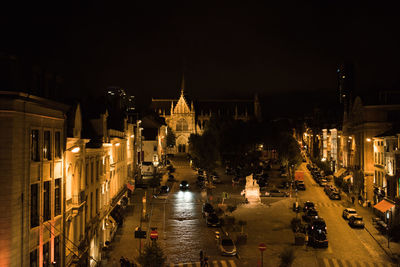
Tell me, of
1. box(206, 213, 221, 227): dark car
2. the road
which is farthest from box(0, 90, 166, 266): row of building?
box(206, 213, 221, 227): dark car

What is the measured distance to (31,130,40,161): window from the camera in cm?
1648

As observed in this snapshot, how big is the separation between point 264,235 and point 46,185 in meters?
22.5

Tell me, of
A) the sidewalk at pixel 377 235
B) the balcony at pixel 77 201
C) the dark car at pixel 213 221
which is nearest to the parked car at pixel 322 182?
the sidewalk at pixel 377 235

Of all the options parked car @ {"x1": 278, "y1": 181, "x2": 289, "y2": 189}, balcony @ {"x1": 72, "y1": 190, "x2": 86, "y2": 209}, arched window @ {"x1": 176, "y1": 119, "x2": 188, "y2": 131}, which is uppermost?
arched window @ {"x1": 176, "y1": 119, "x2": 188, "y2": 131}

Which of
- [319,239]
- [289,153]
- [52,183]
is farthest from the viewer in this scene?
[289,153]

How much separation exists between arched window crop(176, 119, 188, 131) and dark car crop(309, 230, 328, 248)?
12225cm

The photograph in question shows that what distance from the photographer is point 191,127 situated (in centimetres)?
15338

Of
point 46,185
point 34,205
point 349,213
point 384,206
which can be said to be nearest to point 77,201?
point 46,185

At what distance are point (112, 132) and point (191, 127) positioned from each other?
112085mm

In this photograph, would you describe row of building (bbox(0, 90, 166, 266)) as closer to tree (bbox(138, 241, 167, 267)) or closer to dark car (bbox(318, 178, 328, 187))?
tree (bbox(138, 241, 167, 267))

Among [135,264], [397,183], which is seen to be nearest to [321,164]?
[397,183]

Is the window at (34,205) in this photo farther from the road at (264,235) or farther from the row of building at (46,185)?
the road at (264,235)

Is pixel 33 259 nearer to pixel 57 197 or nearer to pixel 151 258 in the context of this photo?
pixel 57 197

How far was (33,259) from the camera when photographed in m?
16.5
